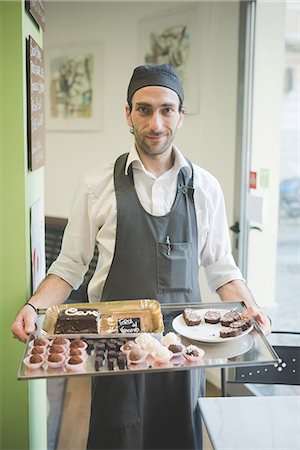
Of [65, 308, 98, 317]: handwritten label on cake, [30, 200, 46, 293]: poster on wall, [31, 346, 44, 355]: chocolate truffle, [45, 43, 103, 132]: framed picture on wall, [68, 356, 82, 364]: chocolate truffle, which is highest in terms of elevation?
[45, 43, 103, 132]: framed picture on wall

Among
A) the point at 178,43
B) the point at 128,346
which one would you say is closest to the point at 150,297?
the point at 128,346

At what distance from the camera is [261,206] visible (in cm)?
310

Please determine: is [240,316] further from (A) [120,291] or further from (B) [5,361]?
(B) [5,361]

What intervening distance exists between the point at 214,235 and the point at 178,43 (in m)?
1.91

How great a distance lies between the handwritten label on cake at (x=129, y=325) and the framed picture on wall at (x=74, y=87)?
2.61 m

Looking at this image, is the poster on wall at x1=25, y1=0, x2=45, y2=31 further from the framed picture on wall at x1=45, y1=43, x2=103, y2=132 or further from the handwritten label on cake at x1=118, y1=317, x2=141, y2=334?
the framed picture on wall at x1=45, y1=43, x2=103, y2=132

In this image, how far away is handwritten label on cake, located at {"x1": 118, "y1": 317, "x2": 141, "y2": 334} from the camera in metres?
1.56

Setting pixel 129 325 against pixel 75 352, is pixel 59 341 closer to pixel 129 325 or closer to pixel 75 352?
pixel 75 352

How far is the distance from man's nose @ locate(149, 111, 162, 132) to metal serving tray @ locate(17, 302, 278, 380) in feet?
1.81

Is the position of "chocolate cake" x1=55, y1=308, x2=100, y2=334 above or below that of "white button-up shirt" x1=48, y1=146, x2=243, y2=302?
below

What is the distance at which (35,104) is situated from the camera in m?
1.94

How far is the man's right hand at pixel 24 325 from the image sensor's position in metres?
1.55

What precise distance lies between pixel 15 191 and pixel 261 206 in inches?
64.6

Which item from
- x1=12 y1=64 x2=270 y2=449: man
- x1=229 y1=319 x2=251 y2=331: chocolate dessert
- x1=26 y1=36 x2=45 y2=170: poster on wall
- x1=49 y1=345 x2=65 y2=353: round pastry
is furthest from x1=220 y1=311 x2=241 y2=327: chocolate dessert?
x1=26 y1=36 x2=45 y2=170: poster on wall
